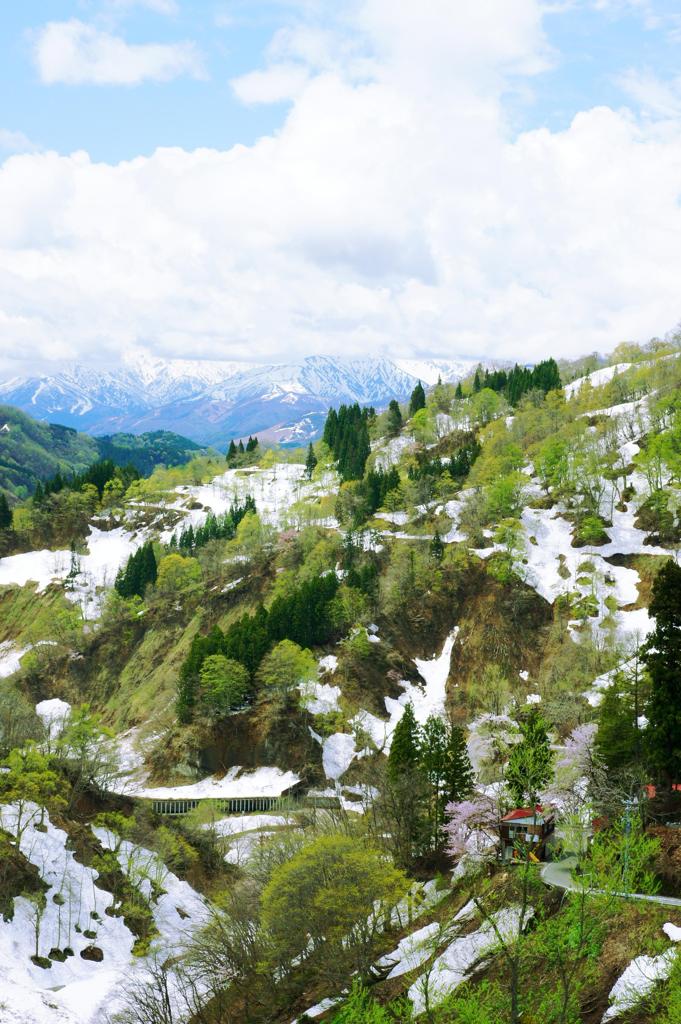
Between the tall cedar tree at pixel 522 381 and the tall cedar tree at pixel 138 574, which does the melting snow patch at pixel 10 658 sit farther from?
the tall cedar tree at pixel 522 381

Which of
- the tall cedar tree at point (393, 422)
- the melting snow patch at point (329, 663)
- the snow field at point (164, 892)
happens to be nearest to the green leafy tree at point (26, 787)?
the snow field at point (164, 892)

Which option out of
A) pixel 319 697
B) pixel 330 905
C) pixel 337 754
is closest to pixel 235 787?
pixel 337 754

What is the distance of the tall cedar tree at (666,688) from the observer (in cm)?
3994

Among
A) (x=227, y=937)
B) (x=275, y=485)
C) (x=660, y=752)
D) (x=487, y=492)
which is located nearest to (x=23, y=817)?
(x=227, y=937)

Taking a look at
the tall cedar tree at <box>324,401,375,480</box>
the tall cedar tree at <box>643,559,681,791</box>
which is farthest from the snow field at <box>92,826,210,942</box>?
the tall cedar tree at <box>324,401,375,480</box>

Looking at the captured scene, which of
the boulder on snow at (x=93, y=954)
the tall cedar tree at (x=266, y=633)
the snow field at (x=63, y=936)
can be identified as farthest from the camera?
the tall cedar tree at (x=266, y=633)

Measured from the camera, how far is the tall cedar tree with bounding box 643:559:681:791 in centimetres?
3994

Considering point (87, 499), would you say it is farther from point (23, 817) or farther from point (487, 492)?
point (23, 817)

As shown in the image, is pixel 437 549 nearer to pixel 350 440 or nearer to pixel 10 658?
pixel 350 440

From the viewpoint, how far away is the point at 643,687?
54625 mm

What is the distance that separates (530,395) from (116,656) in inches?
3495

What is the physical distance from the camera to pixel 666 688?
133ft

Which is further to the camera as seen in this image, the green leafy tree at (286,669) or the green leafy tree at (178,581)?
the green leafy tree at (178,581)

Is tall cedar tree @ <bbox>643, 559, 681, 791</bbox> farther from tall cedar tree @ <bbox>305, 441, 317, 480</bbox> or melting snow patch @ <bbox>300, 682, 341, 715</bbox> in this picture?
tall cedar tree @ <bbox>305, 441, 317, 480</bbox>
